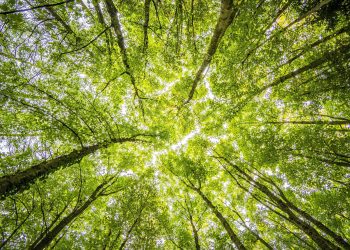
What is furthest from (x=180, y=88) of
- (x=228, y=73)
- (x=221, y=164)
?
(x=221, y=164)

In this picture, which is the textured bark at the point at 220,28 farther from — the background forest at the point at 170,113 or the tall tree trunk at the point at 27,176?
the tall tree trunk at the point at 27,176

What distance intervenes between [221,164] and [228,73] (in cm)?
784

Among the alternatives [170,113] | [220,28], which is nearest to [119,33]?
[220,28]

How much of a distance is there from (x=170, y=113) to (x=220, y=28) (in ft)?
21.3

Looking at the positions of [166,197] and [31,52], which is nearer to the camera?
[31,52]

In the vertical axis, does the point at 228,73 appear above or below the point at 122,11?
below

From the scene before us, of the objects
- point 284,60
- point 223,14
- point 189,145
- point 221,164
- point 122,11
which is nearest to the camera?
point 223,14

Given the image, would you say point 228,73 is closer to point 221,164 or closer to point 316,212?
point 221,164

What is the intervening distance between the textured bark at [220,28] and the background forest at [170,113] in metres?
0.05

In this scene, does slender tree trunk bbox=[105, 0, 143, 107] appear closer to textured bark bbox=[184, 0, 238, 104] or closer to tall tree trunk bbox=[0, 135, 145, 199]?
textured bark bbox=[184, 0, 238, 104]

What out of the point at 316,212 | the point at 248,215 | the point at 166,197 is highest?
the point at 166,197

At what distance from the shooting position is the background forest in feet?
19.7

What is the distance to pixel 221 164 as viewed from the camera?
1306cm

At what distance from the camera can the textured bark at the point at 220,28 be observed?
5.92m
